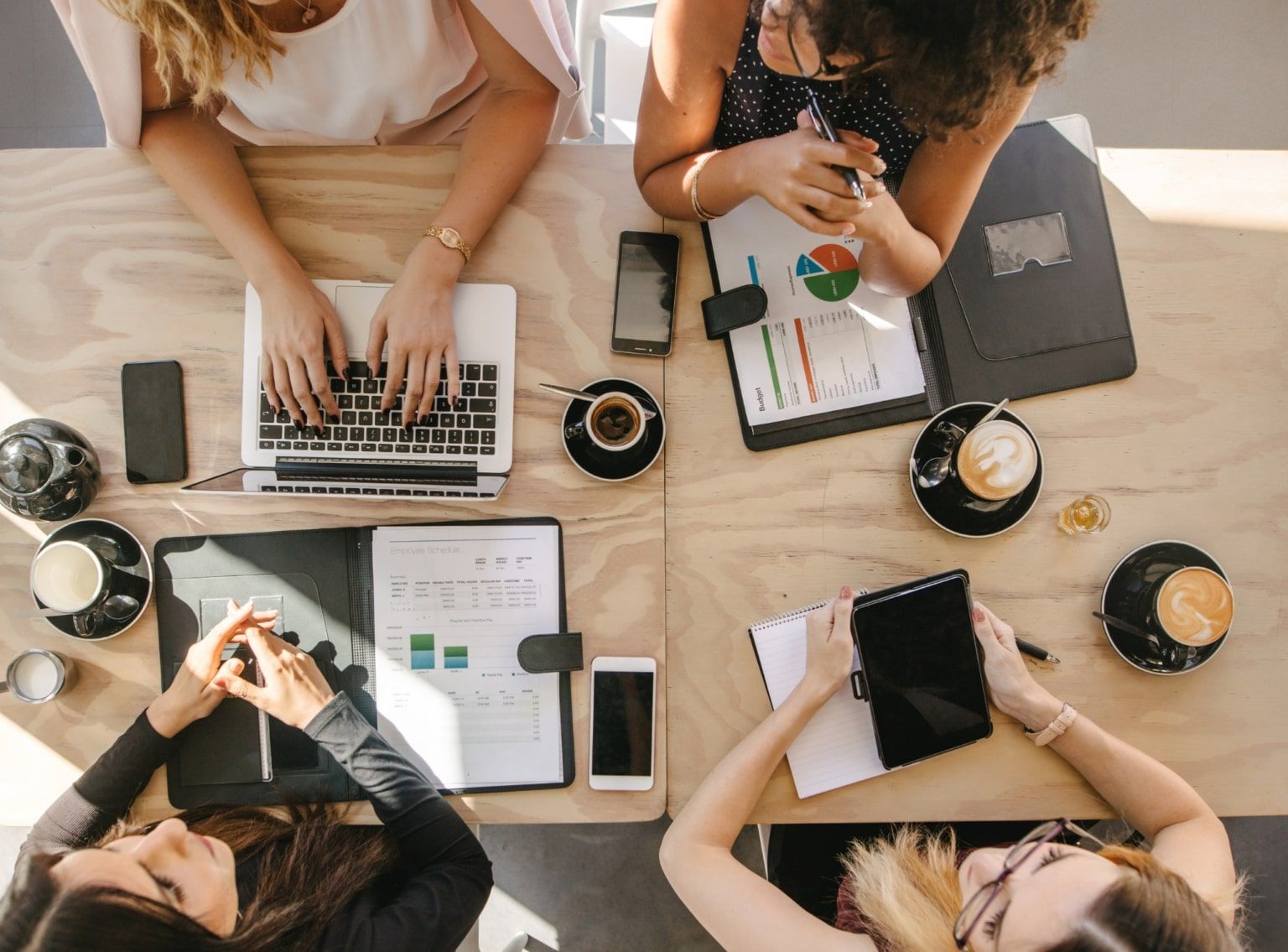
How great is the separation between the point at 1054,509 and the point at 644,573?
59cm

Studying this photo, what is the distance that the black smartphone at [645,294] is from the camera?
1.14 m

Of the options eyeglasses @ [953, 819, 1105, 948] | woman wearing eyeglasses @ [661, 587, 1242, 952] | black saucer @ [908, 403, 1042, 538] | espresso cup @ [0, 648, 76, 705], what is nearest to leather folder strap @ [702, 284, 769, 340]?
black saucer @ [908, 403, 1042, 538]

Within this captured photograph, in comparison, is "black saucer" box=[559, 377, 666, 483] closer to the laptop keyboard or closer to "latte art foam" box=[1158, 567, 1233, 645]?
the laptop keyboard

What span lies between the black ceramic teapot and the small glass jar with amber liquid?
1335mm

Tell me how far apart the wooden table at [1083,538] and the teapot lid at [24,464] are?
0.82 meters

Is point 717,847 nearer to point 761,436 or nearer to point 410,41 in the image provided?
point 761,436

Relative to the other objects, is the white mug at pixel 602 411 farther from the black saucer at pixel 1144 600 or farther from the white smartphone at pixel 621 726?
the black saucer at pixel 1144 600

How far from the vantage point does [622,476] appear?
1.10 m

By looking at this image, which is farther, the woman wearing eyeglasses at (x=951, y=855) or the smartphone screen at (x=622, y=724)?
the smartphone screen at (x=622, y=724)

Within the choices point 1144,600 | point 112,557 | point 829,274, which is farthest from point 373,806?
point 1144,600

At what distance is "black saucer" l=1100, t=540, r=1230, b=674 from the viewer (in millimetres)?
1080

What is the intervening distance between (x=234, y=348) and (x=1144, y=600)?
1.30 metres

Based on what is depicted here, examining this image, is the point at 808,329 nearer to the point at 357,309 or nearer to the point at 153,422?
the point at 357,309

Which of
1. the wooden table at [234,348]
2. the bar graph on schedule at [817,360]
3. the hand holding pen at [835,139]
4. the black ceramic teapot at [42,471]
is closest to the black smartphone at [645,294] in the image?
the wooden table at [234,348]
